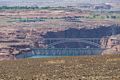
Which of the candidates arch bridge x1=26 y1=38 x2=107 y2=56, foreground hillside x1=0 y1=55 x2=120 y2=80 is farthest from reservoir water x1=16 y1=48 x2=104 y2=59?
foreground hillside x1=0 y1=55 x2=120 y2=80

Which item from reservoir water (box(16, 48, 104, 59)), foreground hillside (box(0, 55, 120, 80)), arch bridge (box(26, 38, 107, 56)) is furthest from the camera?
arch bridge (box(26, 38, 107, 56))

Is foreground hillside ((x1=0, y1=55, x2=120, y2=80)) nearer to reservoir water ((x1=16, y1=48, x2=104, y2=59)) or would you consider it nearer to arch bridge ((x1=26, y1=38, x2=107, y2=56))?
reservoir water ((x1=16, y1=48, x2=104, y2=59))

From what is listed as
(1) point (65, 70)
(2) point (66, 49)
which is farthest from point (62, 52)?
(1) point (65, 70)

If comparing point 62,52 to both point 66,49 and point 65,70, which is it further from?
point 65,70

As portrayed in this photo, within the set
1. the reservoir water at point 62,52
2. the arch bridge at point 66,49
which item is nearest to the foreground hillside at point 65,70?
the reservoir water at point 62,52

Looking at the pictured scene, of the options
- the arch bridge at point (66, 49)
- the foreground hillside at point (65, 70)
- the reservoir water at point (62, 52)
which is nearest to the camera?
the foreground hillside at point (65, 70)

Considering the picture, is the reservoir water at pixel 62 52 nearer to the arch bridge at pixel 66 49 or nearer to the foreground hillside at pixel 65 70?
the arch bridge at pixel 66 49

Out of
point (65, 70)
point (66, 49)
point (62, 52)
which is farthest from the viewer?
point (66, 49)

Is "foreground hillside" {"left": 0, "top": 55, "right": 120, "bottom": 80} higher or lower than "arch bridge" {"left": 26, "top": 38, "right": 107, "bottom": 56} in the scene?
higher

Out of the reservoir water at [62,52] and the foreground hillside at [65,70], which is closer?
the foreground hillside at [65,70]
